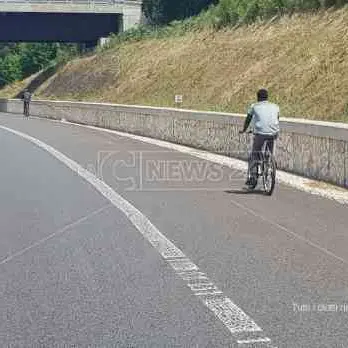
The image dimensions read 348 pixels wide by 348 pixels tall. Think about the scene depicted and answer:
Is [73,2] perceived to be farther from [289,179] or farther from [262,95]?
[262,95]

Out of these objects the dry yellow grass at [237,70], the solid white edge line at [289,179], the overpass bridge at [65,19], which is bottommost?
the solid white edge line at [289,179]

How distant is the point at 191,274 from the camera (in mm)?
6973

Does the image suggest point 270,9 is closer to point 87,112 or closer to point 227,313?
point 87,112

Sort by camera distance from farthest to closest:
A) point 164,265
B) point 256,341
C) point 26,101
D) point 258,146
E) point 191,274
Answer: point 26,101 < point 258,146 < point 164,265 < point 191,274 < point 256,341

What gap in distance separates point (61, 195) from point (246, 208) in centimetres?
330

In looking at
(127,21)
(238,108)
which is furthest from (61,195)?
(127,21)

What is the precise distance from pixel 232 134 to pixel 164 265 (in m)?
13.1

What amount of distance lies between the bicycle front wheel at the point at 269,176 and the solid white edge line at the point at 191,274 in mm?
2551

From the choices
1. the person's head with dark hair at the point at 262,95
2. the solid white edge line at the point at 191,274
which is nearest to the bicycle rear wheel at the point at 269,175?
the person's head with dark hair at the point at 262,95

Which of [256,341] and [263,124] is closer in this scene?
[256,341]

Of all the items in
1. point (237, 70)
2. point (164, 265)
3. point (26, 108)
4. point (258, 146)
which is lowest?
point (164, 265)

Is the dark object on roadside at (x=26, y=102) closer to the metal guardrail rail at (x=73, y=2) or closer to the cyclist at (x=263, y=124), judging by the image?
the metal guardrail rail at (x=73, y=2)

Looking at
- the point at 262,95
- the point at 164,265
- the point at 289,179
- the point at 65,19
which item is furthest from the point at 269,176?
the point at 65,19

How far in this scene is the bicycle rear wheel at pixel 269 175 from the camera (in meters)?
12.7
